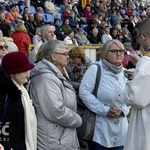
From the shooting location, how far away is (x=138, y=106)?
332cm

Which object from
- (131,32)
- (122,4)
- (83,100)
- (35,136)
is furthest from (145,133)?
(122,4)

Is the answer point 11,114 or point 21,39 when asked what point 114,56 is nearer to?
point 11,114

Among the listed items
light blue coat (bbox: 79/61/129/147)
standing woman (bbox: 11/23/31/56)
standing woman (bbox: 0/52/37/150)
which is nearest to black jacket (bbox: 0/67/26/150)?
standing woman (bbox: 0/52/37/150)

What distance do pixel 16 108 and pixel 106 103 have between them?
125 cm

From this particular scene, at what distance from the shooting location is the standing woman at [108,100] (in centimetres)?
454

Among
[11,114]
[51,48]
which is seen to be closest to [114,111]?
[51,48]

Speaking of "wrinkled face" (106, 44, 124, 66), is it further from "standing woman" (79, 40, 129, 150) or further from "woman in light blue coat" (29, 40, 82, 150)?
"woman in light blue coat" (29, 40, 82, 150)

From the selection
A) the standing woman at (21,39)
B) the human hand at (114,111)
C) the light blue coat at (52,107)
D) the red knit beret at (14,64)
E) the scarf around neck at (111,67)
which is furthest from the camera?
the standing woman at (21,39)

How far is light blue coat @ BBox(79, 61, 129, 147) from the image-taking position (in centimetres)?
454

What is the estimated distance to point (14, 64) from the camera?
380cm

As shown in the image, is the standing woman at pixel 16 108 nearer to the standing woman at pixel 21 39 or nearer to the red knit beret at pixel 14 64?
the red knit beret at pixel 14 64

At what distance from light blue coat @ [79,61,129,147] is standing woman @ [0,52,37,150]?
88cm

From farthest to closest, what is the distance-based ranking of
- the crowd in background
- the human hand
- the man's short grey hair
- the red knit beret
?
the crowd in background, the human hand, the man's short grey hair, the red knit beret

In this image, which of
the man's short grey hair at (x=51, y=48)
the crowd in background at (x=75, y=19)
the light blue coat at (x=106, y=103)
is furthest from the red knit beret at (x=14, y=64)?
the crowd in background at (x=75, y=19)
